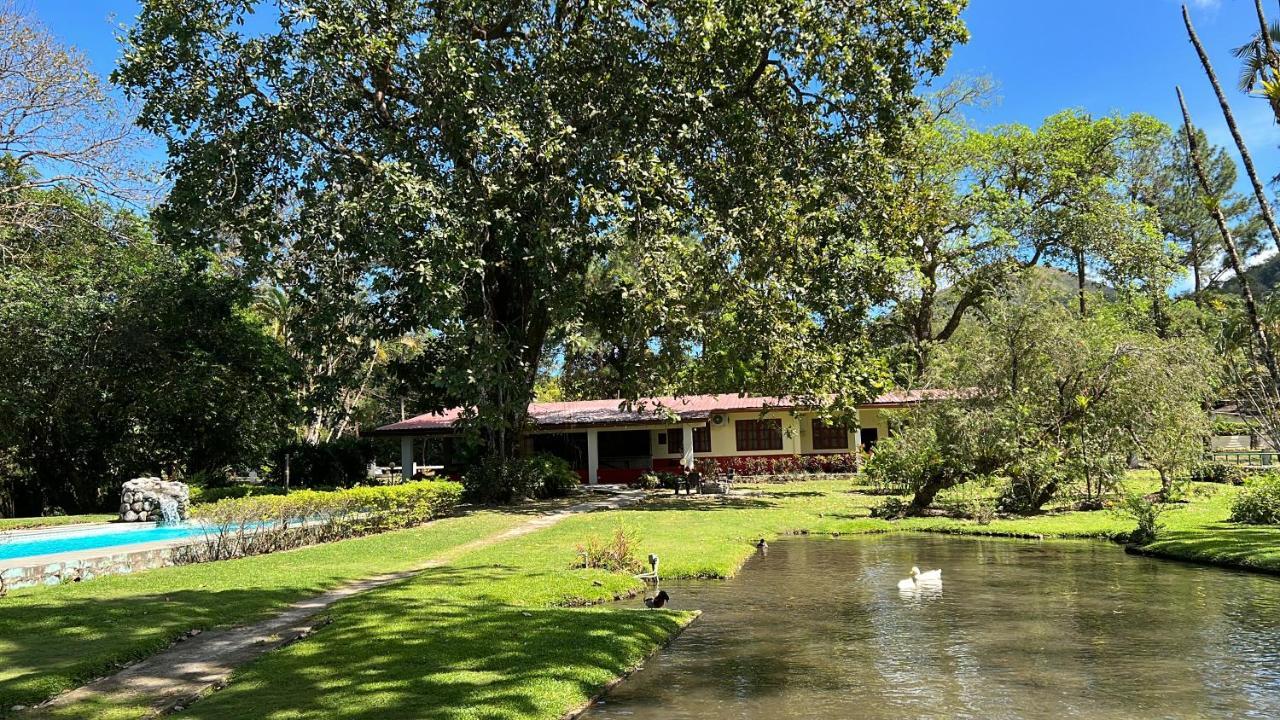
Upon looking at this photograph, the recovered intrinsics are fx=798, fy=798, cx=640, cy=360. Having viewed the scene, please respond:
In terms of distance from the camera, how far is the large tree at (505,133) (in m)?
15.8

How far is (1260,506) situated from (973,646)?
1154 cm

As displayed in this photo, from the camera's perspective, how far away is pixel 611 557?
43.1 ft

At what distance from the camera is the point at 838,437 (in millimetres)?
34531

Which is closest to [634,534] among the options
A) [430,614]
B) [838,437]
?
[430,614]

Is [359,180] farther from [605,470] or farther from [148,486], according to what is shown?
[605,470]

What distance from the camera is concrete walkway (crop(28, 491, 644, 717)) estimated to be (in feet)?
20.6

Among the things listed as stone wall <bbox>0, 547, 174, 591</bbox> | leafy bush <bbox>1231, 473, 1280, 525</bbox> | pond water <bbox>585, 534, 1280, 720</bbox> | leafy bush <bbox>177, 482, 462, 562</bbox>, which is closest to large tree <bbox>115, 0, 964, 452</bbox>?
leafy bush <bbox>177, 482, 462, 562</bbox>

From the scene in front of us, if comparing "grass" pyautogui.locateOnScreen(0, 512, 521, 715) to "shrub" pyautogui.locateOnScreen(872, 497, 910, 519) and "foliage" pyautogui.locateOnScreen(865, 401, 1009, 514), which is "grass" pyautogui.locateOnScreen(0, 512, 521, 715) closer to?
"shrub" pyautogui.locateOnScreen(872, 497, 910, 519)

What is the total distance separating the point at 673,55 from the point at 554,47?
2.78 m

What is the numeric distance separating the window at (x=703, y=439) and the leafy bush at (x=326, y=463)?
14.3 metres

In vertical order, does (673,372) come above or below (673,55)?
below

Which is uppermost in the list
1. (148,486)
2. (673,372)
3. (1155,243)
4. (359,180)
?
(1155,243)

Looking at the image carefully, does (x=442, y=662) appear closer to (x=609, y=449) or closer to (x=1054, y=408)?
(x=1054, y=408)

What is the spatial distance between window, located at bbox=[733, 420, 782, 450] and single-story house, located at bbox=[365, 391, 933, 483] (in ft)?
0.14
